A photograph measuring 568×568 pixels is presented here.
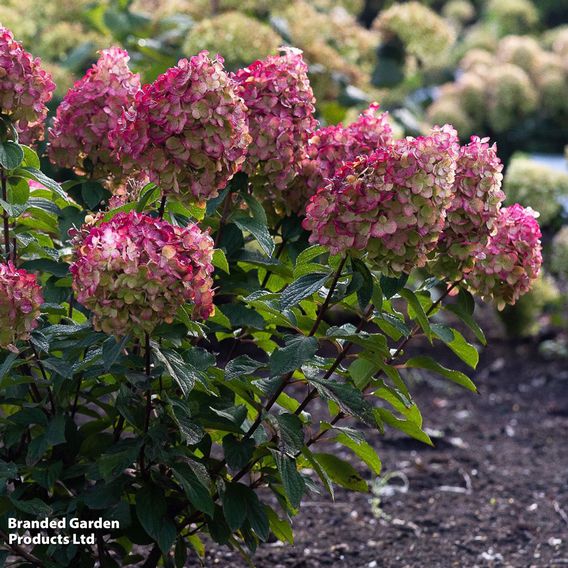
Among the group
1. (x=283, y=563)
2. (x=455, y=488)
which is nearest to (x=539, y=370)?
(x=455, y=488)

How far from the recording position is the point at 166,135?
1.42 meters

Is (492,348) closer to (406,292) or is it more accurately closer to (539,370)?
(539,370)

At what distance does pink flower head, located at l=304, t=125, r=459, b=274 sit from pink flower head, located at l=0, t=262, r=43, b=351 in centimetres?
41

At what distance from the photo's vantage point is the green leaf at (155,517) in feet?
5.24

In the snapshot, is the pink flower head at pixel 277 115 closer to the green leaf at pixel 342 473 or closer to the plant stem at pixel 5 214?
the plant stem at pixel 5 214

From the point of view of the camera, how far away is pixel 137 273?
126 centimetres

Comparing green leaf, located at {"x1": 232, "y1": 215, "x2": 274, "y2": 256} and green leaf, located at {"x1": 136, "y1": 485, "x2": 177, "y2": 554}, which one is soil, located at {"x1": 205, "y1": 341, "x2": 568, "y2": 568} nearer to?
green leaf, located at {"x1": 136, "y1": 485, "x2": 177, "y2": 554}

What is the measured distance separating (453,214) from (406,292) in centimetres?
13

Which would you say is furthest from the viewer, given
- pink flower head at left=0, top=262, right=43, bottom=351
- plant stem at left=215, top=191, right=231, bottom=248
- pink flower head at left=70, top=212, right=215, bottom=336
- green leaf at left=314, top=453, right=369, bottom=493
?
Answer: green leaf at left=314, top=453, right=369, bottom=493

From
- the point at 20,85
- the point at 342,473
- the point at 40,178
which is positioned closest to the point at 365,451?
the point at 342,473

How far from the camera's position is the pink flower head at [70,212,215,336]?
1.27 metres

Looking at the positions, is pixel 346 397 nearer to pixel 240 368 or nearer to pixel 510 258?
pixel 240 368

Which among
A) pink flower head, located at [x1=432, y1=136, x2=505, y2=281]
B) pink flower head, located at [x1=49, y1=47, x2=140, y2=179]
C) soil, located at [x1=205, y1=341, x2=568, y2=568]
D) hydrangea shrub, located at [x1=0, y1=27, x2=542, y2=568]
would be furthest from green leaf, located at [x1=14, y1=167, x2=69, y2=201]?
soil, located at [x1=205, y1=341, x2=568, y2=568]

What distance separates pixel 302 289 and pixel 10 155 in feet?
1.57
